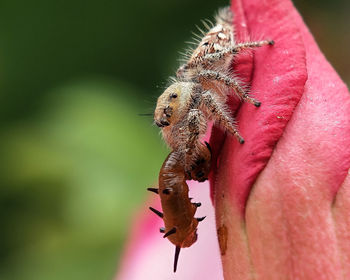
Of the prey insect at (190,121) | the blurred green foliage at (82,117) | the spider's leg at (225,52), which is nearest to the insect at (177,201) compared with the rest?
the prey insect at (190,121)

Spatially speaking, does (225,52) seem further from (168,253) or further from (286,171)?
(168,253)

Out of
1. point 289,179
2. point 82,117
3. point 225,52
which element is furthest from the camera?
point 82,117

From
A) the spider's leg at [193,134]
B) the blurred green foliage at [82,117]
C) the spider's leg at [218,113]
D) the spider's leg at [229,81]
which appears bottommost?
the spider's leg at [193,134]

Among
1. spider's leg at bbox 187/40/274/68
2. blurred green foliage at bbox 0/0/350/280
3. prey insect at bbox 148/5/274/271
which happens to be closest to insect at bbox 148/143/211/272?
prey insect at bbox 148/5/274/271

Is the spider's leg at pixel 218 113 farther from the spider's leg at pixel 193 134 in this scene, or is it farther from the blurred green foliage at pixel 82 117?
the blurred green foliage at pixel 82 117

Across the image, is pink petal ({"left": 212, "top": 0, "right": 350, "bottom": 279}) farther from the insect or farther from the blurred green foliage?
the blurred green foliage

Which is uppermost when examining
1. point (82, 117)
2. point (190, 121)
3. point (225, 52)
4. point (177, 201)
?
point (82, 117)

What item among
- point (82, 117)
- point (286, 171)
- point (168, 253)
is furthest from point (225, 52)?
point (82, 117)
